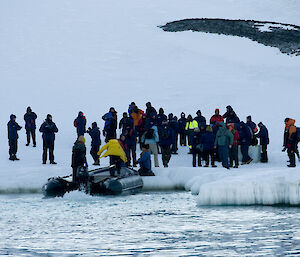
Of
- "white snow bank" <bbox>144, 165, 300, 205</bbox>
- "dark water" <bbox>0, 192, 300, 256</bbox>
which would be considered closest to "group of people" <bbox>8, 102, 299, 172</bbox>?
"dark water" <bbox>0, 192, 300, 256</bbox>

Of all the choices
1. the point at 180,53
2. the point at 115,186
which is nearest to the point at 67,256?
the point at 115,186

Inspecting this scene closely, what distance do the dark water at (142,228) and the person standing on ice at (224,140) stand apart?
5.02 metres

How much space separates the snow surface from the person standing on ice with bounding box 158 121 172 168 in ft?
3.62

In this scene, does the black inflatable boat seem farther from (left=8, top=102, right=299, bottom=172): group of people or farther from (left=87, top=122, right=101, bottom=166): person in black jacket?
(left=87, top=122, right=101, bottom=166): person in black jacket

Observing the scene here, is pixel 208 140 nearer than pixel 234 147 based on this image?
Yes

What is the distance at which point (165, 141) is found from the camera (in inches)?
866

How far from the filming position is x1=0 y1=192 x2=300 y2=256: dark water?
1005 centimetres

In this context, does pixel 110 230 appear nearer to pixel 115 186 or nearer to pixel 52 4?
pixel 115 186

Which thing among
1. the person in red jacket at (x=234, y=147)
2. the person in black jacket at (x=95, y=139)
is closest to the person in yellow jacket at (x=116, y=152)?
the person in black jacket at (x=95, y=139)

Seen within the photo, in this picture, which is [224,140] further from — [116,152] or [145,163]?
[116,152]

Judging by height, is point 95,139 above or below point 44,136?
below

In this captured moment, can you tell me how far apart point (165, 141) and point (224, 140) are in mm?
2049

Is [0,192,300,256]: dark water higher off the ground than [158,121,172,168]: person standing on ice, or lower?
lower

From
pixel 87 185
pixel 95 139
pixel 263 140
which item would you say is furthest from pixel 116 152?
pixel 263 140
